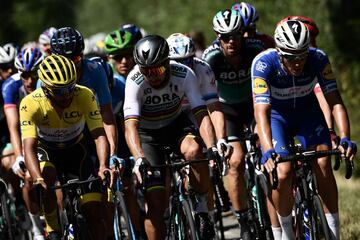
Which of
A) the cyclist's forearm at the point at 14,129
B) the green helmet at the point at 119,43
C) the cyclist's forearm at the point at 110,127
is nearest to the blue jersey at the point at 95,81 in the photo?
the cyclist's forearm at the point at 110,127

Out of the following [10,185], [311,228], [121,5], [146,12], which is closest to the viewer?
[311,228]

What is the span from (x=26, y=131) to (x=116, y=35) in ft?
9.94

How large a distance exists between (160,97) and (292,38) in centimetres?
141

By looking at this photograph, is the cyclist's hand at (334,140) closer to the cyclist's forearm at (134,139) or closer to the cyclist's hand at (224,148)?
the cyclist's hand at (224,148)

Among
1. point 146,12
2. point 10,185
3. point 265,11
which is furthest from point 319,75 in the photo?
point 146,12

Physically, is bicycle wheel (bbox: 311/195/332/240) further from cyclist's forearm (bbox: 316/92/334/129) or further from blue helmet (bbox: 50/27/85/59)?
blue helmet (bbox: 50/27/85/59)

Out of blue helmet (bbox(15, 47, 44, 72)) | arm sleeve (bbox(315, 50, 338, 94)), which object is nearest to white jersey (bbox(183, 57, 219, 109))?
arm sleeve (bbox(315, 50, 338, 94))

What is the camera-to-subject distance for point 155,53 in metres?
7.83

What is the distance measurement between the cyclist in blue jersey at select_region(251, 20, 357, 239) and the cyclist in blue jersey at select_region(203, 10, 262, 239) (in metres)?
1.38

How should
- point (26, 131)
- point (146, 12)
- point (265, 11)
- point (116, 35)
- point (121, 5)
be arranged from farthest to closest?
point (121, 5) < point (146, 12) < point (265, 11) < point (116, 35) < point (26, 131)

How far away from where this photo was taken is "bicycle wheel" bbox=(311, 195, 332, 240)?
276 inches

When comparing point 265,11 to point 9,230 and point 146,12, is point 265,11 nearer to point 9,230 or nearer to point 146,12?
point 9,230

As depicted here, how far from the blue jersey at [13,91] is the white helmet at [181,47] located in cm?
173

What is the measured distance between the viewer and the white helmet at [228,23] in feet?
31.0
